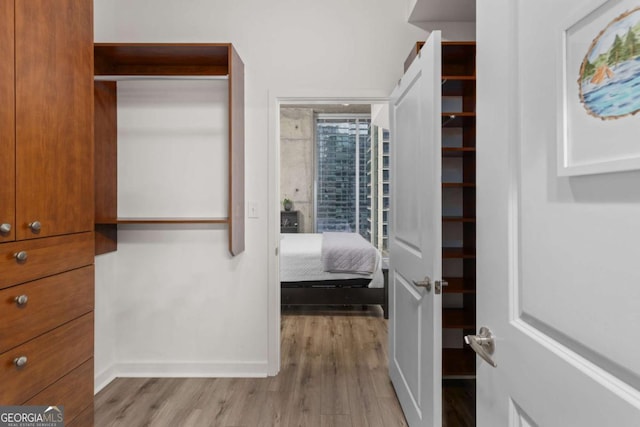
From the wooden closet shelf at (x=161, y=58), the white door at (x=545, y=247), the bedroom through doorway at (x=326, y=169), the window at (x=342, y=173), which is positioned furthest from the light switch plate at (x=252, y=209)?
the window at (x=342, y=173)

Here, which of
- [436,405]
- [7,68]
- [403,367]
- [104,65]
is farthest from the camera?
[104,65]

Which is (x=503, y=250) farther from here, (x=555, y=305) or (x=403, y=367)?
(x=403, y=367)

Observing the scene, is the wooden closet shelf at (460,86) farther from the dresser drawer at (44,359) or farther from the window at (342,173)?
the window at (342,173)

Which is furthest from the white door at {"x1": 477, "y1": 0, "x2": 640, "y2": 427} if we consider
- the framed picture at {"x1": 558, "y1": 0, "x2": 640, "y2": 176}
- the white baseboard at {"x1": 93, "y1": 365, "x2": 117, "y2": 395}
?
the white baseboard at {"x1": 93, "y1": 365, "x2": 117, "y2": 395}

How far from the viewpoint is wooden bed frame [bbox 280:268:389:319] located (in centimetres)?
441

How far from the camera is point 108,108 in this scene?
2.77 meters

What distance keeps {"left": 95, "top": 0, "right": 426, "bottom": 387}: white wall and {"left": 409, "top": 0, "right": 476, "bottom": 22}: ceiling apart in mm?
123

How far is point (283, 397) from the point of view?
2604 millimetres

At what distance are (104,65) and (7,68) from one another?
1630 mm

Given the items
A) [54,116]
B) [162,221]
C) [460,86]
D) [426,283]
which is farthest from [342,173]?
[54,116]

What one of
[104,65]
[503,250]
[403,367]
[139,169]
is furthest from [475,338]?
[104,65]

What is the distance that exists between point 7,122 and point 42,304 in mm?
651

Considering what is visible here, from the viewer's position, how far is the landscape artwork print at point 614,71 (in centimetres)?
53

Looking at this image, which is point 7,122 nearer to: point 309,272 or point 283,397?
point 283,397
